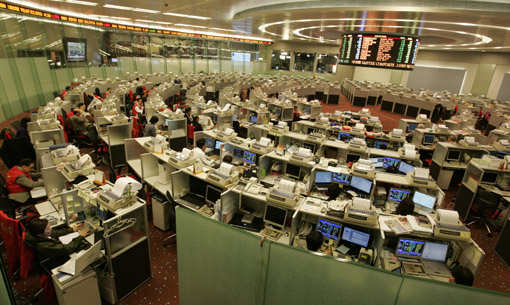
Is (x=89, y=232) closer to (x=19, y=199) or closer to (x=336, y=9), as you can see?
(x=19, y=199)

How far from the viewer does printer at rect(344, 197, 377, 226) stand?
401 centimetres

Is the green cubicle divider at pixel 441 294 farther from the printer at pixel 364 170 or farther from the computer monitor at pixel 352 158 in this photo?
the computer monitor at pixel 352 158

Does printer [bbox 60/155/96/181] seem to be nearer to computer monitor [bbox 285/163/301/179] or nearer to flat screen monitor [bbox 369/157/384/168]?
computer monitor [bbox 285/163/301/179]

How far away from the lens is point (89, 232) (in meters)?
4.24

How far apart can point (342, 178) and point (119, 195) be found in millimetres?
4276

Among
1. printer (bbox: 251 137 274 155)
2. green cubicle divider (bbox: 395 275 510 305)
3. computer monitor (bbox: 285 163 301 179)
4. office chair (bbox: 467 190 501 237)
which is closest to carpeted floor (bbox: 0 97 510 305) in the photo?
office chair (bbox: 467 190 501 237)

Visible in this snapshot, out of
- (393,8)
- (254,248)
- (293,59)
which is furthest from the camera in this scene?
(293,59)

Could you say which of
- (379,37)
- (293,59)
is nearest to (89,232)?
(379,37)

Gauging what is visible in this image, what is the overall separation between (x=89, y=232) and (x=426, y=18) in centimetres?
975

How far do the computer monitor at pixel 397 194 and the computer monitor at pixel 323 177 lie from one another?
4.08ft

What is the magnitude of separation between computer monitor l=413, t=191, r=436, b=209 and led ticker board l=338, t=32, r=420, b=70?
6346 millimetres

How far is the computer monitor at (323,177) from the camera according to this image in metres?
5.82

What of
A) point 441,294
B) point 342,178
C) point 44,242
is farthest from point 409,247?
point 44,242

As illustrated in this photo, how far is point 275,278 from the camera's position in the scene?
221 centimetres
